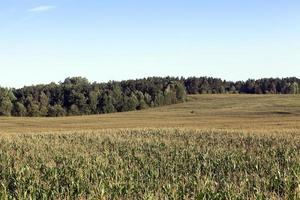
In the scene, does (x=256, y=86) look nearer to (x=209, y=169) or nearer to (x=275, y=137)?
(x=275, y=137)

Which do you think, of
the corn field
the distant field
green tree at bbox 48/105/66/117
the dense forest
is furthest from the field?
the dense forest

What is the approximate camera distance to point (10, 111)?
97.9m

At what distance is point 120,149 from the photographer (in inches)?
1076

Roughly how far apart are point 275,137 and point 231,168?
11891 millimetres

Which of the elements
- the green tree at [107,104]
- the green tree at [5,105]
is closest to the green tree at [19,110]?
the green tree at [5,105]

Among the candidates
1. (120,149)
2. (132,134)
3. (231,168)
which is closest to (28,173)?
(231,168)

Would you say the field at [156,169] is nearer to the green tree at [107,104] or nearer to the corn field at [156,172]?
the corn field at [156,172]

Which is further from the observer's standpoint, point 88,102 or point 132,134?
point 88,102

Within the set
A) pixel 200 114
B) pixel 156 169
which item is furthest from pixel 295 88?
A: pixel 156 169

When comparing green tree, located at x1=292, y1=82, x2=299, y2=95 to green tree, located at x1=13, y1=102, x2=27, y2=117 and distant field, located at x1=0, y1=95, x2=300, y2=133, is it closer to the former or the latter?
distant field, located at x1=0, y1=95, x2=300, y2=133

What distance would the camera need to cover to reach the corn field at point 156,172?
546 inches

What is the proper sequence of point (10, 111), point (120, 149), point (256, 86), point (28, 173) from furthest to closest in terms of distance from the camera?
point (256, 86), point (10, 111), point (120, 149), point (28, 173)

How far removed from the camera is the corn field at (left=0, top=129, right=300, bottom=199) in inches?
546

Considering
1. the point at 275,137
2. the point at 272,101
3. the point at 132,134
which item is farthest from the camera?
the point at 272,101
